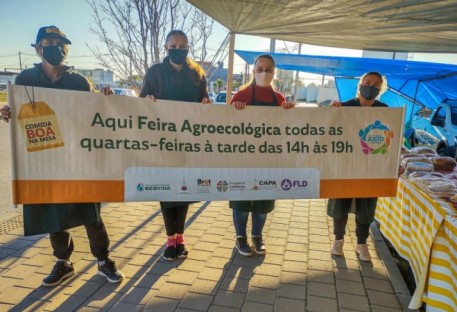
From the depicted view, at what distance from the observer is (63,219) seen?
2566 millimetres

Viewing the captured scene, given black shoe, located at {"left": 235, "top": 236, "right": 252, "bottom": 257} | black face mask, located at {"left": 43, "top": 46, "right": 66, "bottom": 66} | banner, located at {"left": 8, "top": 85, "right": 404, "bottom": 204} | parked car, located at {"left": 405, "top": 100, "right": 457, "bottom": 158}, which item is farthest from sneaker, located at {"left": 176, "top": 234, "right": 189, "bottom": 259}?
parked car, located at {"left": 405, "top": 100, "right": 457, "bottom": 158}

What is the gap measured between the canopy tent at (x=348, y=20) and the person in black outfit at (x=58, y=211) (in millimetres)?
1289

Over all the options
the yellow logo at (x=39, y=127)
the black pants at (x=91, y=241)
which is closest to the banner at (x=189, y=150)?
the yellow logo at (x=39, y=127)

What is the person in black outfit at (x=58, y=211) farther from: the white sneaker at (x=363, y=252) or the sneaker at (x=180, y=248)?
the white sneaker at (x=363, y=252)

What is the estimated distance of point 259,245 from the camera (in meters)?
3.42

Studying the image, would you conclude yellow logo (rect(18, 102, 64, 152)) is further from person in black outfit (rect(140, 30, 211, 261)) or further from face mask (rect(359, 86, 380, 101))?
face mask (rect(359, 86, 380, 101))

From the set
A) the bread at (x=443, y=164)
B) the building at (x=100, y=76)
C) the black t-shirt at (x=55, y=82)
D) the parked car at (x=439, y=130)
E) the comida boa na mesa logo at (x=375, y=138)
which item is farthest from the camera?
the parked car at (x=439, y=130)

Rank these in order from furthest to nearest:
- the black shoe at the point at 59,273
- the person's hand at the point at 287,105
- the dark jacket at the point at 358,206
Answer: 1. the dark jacket at the point at 358,206
2. the person's hand at the point at 287,105
3. the black shoe at the point at 59,273

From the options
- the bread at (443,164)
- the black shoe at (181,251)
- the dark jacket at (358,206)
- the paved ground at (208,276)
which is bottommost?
the paved ground at (208,276)

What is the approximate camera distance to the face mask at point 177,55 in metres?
2.86

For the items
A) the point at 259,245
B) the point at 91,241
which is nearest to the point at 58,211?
the point at 91,241

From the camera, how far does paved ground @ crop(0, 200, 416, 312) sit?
257 centimetres

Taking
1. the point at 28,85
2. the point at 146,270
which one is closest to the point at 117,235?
the point at 146,270

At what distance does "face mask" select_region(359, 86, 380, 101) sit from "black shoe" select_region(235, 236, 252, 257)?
1799mm
